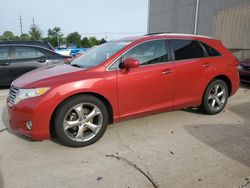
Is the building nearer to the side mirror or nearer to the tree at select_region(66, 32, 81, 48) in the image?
the side mirror

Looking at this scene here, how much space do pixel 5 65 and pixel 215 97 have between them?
19.7 feet

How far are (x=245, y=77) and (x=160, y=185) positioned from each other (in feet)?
19.9

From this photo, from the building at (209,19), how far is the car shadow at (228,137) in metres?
8.06

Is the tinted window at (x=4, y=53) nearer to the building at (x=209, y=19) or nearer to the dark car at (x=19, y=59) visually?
the dark car at (x=19, y=59)

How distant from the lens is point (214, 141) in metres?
3.46

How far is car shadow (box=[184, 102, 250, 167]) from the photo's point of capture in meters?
3.10

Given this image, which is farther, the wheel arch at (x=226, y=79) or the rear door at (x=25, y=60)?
the rear door at (x=25, y=60)

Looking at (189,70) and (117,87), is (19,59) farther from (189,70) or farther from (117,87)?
(189,70)

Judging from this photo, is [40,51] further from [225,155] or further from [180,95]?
[225,155]

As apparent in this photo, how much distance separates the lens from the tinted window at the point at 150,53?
3658 millimetres

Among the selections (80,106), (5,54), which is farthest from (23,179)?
(5,54)

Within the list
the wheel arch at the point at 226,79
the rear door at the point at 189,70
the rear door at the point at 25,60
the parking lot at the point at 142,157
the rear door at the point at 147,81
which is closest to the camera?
the parking lot at the point at 142,157

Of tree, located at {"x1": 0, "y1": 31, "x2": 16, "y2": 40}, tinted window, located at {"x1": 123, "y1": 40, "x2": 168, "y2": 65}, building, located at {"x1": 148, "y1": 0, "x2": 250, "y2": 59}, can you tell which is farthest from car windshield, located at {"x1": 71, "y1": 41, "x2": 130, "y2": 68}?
tree, located at {"x1": 0, "y1": 31, "x2": 16, "y2": 40}

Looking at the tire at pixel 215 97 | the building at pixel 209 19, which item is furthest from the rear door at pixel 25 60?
the building at pixel 209 19
